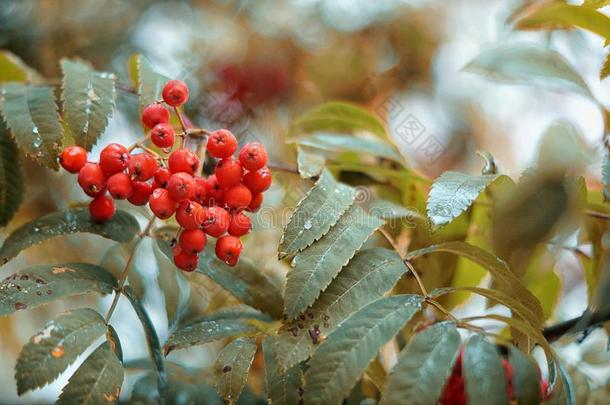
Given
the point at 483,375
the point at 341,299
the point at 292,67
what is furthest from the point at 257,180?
the point at 292,67

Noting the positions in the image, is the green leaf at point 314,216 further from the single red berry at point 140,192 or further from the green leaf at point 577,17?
the green leaf at point 577,17

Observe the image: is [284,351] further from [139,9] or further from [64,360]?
[139,9]

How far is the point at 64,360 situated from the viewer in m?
0.44

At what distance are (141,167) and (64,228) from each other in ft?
0.37

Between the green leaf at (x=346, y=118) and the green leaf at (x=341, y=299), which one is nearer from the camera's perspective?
the green leaf at (x=341, y=299)

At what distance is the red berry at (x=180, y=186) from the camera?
0.51 meters

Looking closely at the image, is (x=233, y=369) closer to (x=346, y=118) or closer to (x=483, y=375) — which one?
(x=483, y=375)

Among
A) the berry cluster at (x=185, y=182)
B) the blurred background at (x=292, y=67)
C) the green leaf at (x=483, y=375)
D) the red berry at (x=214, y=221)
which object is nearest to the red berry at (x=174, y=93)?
the berry cluster at (x=185, y=182)

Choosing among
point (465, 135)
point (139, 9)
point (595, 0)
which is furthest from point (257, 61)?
point (595, 0)

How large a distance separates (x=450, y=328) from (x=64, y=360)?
0.89ft

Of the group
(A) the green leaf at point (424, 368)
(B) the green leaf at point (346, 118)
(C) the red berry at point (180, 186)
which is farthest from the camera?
(B) the green leaf at point (346, 118)

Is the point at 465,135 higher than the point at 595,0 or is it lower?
lower

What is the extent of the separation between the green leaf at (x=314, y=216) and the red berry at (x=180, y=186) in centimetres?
9

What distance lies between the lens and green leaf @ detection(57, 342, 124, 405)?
438 millimetres
